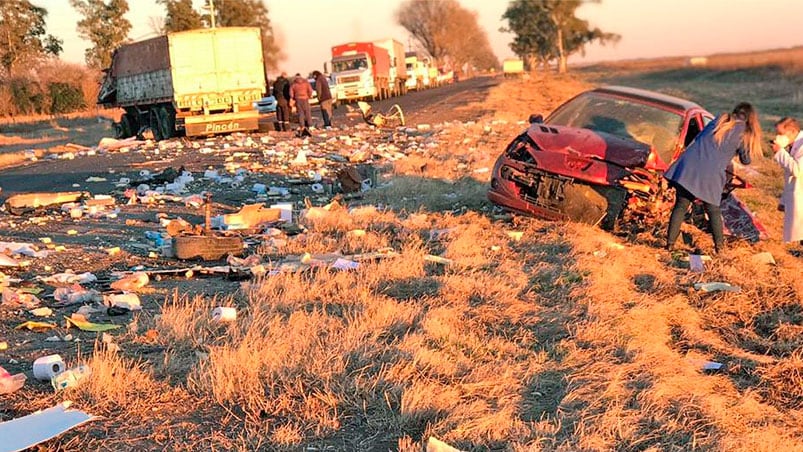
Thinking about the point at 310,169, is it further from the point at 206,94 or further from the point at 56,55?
the point at 56,55

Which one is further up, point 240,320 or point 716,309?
point 240,320

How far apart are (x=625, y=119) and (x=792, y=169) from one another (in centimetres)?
173

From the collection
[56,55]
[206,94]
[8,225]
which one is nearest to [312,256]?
[8,225]

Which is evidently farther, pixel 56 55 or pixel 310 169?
pixel 56 55

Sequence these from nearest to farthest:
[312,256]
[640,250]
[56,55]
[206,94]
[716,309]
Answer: [716,309] → [312,256] → [640,250] → [206,94] → [56,55]

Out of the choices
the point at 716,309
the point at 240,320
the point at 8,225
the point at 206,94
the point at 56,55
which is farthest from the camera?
the point at 56,55

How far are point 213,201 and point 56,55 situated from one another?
155 ft

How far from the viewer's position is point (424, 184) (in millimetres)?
9797

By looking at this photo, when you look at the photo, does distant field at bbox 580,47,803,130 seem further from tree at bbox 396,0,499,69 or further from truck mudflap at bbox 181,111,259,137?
tree at bbox 396,0,499,69

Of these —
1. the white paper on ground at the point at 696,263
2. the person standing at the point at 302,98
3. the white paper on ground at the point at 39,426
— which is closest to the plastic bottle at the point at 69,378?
the white paper on ground at the point at 39,426

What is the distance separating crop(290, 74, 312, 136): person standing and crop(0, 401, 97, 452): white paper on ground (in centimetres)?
1481

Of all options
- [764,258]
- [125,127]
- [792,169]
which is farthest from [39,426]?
[125,127]

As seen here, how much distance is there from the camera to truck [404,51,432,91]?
54375 mm

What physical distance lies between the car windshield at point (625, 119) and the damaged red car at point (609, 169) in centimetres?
1
